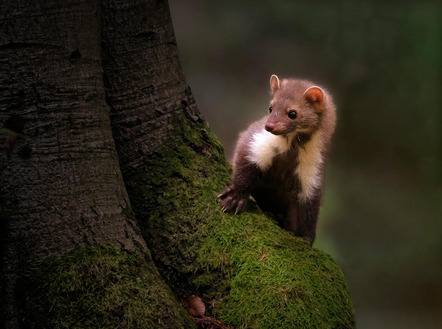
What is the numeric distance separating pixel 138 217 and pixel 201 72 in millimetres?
5750

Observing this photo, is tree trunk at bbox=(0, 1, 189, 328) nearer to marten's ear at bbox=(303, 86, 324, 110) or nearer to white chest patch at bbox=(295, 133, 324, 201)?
white chest patch at bbox=(295, 133, 324, 201)

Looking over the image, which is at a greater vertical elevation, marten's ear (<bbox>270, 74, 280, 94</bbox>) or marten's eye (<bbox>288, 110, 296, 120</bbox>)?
marten's ear (<bbox>270, 74, 280, 94</bbox>)

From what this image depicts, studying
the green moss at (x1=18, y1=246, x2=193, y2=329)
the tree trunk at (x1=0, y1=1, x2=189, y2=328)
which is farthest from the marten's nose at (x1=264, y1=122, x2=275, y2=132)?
the green moss at (x1=18, y1=246, x2=193, y2=329)

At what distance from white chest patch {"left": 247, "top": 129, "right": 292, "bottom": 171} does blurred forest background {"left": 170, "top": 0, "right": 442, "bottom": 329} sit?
4.41 metres

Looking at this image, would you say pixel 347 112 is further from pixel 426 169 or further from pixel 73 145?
pixel 73 145

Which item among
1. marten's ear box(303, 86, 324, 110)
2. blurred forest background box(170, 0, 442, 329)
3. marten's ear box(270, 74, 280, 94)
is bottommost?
blurred forest background box(170, 0, 442, 329)

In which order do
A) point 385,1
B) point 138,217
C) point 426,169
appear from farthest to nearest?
point 426,169, point 385,1, point 138,217

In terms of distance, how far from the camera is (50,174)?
330 centimetres

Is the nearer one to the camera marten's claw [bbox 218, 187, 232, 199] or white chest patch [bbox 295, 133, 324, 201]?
marten's claw [bbox 218, 187, 232, 199]

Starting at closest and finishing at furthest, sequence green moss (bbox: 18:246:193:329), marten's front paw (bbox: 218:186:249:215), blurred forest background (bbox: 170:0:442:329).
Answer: green moss (bbox: 18:246:193:329) → marten's front paw (bbox: 218:186:249:215) → blurred forest background (bbox: 170:0:442:329)

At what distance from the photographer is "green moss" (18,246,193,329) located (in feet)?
10.3

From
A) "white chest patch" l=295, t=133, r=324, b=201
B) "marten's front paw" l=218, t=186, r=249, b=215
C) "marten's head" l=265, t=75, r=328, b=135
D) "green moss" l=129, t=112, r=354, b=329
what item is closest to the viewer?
"green moss" l=129, t=112, r=354, b=329

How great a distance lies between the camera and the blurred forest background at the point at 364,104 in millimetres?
9344

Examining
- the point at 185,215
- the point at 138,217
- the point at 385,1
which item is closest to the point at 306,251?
the point at 185,215
